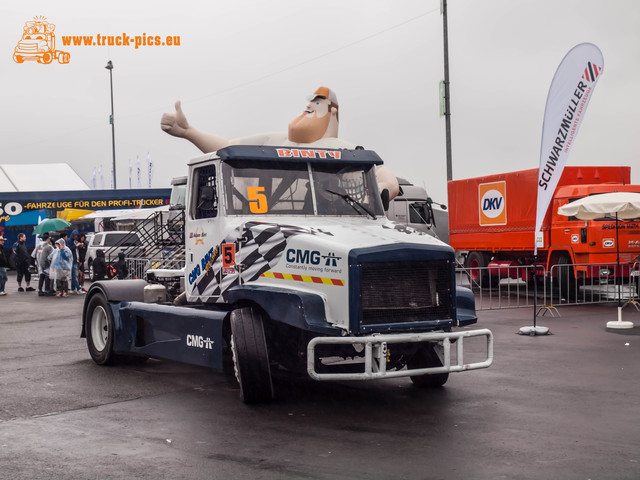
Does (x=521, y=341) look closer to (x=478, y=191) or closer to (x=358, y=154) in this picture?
(x=358, y=154)

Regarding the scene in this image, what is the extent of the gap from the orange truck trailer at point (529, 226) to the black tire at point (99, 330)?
10.8 metres

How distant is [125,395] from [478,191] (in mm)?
18259

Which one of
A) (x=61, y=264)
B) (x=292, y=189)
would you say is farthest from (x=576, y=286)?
(x=61, y=264)

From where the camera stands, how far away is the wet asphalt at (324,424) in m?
6.20

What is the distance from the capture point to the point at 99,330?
38.1 feet

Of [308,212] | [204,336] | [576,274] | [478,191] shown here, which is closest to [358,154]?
[308,212]

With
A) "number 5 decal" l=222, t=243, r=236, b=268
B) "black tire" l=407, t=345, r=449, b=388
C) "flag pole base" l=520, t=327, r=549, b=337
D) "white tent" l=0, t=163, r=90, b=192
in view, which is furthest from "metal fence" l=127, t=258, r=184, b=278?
"white tent" l=0, t=163, r=90, b=192

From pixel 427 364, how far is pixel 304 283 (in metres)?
1.55

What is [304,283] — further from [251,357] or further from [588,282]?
[588,282]

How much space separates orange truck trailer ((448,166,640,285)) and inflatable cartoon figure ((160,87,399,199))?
294 inches

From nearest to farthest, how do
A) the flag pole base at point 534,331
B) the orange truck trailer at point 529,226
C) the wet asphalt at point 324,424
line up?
the wet asphalt at point 324,424 → the flag pole base at point 534,331 → the orange truck trailer at point 529,226

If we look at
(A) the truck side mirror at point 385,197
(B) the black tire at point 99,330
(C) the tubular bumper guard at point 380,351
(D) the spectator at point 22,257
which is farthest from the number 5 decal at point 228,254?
(D) the spectator at point 22,257

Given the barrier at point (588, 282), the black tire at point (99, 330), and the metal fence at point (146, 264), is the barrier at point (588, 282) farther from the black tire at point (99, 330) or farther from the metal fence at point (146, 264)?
the black tire at point (99, 330)

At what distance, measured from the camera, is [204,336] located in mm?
9039
